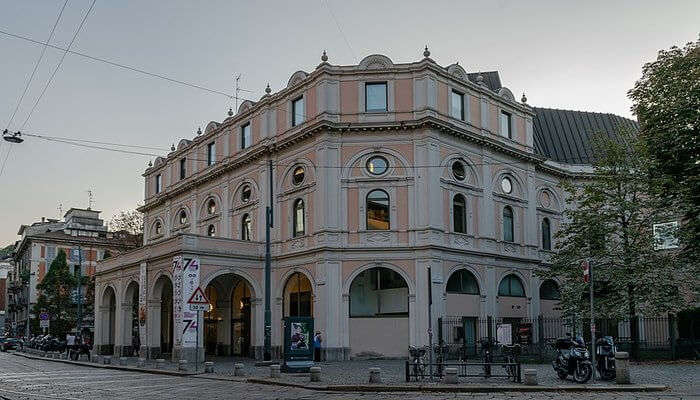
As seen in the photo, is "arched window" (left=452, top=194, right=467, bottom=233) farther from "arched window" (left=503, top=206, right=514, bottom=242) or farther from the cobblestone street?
the cobblestone street

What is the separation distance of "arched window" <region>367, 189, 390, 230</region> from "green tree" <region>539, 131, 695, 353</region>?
835 centimetres

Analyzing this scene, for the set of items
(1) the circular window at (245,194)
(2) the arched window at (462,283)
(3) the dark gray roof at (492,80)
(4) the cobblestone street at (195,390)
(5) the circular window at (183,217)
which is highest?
(3) the dark gray roof at (492,80)

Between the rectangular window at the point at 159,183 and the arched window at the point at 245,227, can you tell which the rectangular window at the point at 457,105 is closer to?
the arched window at the point at 245,227

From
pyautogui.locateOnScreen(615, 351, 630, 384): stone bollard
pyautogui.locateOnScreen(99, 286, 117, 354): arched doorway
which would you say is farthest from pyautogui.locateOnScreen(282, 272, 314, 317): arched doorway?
pyautogui.locateOnScreen(615, 351, 630, 384): stone bollard

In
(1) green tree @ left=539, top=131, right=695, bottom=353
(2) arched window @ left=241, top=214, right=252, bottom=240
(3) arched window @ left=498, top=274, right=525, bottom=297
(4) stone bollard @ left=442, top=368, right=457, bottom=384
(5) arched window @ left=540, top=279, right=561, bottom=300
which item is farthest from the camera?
(5) arched window @ left=540, top=279, right=561, bottom=300

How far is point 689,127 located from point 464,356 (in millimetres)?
13742

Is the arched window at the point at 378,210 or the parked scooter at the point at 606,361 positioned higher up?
the arched window at the point at 378,210

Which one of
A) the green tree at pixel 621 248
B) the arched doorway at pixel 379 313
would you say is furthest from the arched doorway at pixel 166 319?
the green tree at pixel 621 248

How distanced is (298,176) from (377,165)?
4.69 meters

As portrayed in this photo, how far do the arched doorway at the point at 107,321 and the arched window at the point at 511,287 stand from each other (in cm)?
2625

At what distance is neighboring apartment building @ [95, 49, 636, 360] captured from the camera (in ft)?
119

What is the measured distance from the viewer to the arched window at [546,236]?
45.3m

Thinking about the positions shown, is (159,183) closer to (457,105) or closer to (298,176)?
(298,176)

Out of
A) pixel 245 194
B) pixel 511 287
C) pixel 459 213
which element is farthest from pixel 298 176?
pixel 511 287
